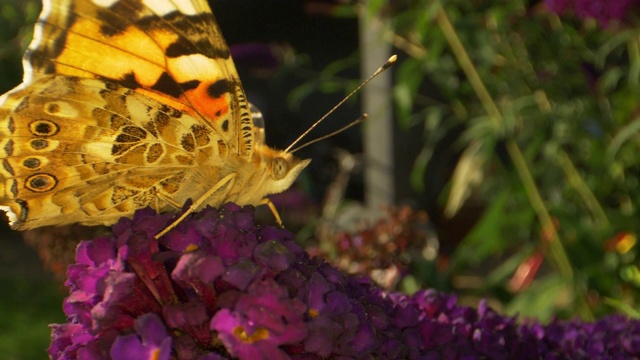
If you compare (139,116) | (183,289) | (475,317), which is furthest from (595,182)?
(183,289)

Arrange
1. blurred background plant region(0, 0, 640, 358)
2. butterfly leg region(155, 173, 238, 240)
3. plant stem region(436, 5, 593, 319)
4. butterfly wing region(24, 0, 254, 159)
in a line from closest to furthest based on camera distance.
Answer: butterfly leg region(155, 173, 238, 240) < butterfly wing region(24, 0, 254, 159) < blurred background plant region(0, 0, 640, 358) < plant stem region(436, 5, 593, 319)

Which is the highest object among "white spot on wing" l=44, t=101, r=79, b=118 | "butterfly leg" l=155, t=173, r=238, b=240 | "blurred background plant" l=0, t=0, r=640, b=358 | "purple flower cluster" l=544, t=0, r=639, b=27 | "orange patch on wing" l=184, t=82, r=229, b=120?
"white spot on wing" l=44, t=101, r=79, b=118

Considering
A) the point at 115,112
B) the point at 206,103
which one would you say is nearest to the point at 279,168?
the point at 206,103

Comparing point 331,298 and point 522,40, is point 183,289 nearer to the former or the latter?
point 331,298

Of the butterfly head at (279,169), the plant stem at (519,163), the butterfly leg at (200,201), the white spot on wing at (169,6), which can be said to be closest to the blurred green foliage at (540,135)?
the plant stem at (519,163)

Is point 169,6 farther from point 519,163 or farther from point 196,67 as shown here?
point 519,163

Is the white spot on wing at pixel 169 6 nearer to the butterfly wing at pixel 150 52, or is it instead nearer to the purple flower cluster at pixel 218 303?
the butterfly wing at pixel 150 52

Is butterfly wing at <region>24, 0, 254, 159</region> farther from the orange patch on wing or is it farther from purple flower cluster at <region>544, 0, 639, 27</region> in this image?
purple flower cluster at <region>544, 0, 639, 27</region>

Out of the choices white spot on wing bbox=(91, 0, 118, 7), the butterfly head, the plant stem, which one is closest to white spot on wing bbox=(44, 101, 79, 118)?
white spot on wing bbox=(91, 0, 118, 7)
